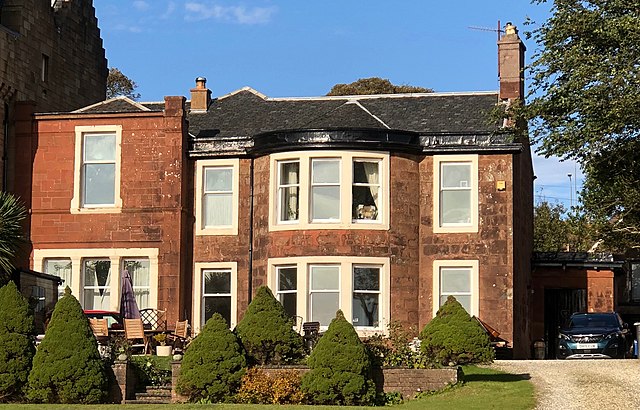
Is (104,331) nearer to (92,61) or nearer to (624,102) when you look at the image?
(624,102)

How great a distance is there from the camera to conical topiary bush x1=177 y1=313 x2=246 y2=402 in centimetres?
2478

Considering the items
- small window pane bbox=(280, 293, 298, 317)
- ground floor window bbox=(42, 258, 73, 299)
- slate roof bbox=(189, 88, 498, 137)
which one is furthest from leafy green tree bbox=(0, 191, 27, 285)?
slate roof bbox=(189, 88, 498, 137)

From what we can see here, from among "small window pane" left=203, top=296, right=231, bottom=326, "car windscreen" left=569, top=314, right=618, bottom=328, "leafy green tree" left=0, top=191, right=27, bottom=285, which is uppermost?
"leafy green tree" left=0, top=191, right=27, bottom=285

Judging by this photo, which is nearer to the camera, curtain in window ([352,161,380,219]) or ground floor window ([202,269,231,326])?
curtain in window ([352,161,380,219])

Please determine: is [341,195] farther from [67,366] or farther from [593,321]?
[67,366]

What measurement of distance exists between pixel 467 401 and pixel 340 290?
38.5 feet

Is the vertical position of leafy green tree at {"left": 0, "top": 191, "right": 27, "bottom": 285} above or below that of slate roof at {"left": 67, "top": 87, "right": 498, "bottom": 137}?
below

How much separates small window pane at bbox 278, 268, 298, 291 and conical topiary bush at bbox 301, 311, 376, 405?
10.9 m

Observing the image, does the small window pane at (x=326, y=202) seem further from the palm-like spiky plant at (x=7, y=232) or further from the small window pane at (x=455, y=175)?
the palm-like spiky plant at (x=7, y=232)

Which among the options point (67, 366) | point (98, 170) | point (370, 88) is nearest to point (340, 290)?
point (98, 170)

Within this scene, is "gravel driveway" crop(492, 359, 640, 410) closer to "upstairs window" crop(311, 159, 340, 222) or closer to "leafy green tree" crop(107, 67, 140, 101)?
"upstairs window" crop(311, 159, 340, 222)

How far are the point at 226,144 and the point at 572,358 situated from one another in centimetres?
1195

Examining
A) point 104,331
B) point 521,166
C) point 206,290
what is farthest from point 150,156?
point 521,166

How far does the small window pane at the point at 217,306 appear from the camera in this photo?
1459 inches
